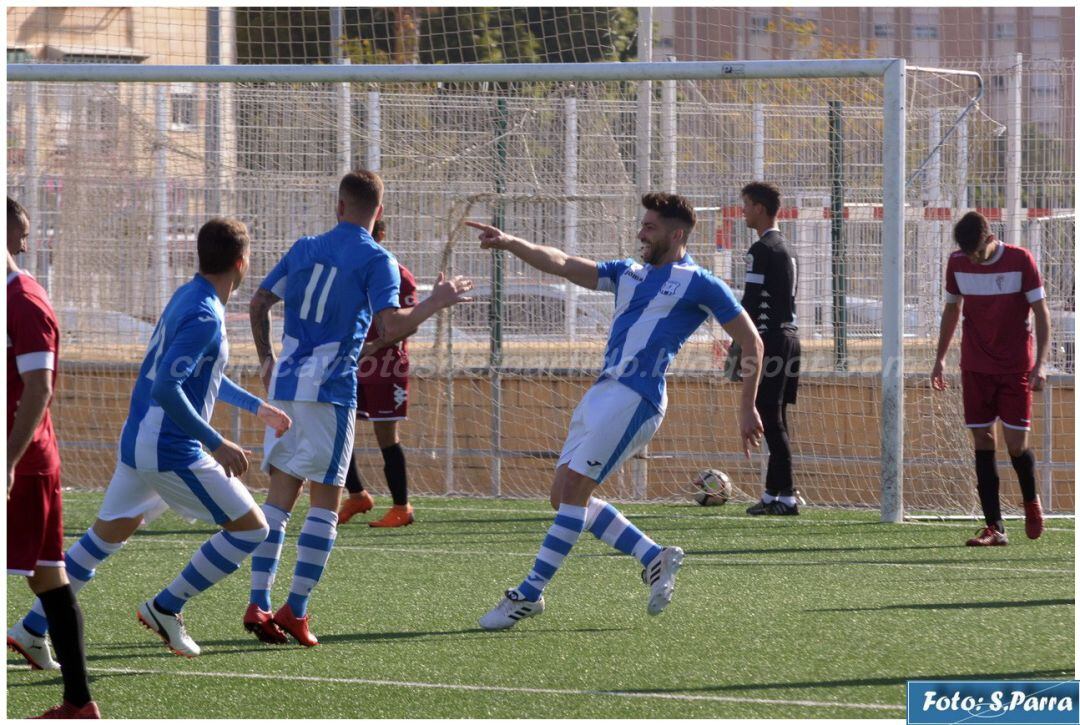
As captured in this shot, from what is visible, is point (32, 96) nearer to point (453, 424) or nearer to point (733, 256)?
point (453, 424)

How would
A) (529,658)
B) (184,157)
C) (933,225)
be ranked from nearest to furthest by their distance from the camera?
(529,658) < (933,225) < (184,157)

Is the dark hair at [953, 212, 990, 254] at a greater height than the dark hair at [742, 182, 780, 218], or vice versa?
the dark hair at [742, 182, 780, 218]

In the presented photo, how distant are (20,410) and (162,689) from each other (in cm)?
135

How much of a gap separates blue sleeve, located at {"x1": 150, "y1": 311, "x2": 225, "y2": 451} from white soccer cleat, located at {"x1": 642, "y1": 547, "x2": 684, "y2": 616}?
78.2 inches

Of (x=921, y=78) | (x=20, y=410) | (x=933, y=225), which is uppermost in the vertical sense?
(x=921, y=78)

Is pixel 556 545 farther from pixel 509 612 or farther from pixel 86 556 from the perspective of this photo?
pixel 86 556

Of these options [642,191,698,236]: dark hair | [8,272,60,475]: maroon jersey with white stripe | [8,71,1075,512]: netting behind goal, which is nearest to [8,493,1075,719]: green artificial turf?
[8,272,60,475]: maroon jersey with white stripe

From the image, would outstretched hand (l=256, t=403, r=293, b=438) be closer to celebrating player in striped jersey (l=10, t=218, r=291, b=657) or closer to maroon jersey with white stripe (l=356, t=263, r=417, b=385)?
celebrating player in striped jersey (l=10, t=218, r=291, b=657)

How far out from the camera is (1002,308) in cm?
846

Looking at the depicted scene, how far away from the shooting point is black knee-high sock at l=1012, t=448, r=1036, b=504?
8.67 m

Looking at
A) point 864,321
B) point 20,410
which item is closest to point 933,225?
point 864,321

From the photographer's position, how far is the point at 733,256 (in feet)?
38.4

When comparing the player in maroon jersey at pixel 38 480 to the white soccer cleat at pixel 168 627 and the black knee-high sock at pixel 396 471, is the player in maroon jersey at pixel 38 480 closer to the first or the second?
the white soccer cleat at pixel 168 627

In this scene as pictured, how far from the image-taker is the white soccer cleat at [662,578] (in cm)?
620
